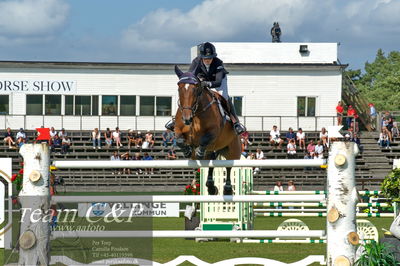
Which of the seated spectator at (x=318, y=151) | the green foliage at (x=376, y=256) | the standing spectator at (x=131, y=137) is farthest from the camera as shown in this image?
the standing spectator at (x=131, y=137)

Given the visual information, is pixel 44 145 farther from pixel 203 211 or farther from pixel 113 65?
pixel 113 65

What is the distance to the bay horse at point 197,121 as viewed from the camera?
8.83 meters

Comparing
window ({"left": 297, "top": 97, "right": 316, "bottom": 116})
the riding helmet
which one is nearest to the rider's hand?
the riding helmet

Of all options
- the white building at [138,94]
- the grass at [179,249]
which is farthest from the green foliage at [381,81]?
the grass at [179,249]

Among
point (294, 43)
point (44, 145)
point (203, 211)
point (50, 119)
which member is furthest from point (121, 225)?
point (294, 43)

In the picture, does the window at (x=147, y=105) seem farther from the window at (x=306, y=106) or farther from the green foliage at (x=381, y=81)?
the green foliage at (x=381, y=81)

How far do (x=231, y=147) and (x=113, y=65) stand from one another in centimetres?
3064

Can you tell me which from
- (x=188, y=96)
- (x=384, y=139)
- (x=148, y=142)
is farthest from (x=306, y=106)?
(x=188, y=96)

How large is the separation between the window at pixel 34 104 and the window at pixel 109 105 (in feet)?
9.67

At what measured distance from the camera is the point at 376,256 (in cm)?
716

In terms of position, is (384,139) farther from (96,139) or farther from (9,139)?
(9,139)

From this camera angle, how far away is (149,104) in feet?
132

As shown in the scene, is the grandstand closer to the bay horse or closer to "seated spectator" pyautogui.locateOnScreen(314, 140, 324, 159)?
"seated spectator" pyautogui.locateOnScreen(314, 140, 324, 159)

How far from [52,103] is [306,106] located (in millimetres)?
12230
